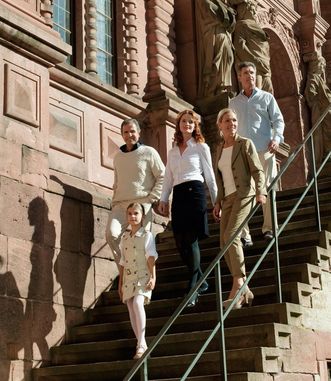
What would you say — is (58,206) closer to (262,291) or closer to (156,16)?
(262,291)

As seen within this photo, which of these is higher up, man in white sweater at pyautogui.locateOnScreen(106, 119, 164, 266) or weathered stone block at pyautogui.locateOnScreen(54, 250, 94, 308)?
man in white sweater at pyautogui.locateOnScreen(106, 119, 164, 266)

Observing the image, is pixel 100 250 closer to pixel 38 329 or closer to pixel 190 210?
pixel 38 329

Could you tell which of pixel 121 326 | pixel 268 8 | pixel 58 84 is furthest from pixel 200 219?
pixel 268 8

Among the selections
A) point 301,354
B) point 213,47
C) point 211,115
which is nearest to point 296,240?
point 301,354

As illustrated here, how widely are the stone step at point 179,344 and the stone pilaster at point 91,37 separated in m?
5.55

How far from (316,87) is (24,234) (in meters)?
12.7

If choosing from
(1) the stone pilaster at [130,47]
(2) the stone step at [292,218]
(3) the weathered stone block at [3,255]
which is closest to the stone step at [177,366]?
(3) the weathered stone block at [3,255]

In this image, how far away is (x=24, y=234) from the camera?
9648mm

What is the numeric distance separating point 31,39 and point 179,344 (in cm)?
416

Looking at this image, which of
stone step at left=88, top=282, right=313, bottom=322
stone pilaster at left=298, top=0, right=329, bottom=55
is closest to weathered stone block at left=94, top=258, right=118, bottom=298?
stone step at left=88, top=282, right=313, bottom=322

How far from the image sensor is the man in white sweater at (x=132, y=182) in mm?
9797

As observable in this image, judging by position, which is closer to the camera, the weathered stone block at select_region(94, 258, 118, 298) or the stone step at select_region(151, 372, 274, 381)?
the stone step at select_region(151, 372, 274, 381)

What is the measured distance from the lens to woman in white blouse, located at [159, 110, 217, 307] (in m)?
9.18

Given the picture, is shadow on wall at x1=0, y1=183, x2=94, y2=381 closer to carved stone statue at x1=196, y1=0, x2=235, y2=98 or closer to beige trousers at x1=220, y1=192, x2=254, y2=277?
beige trousers at x1=220, y1=192, x2=254, y2=277
